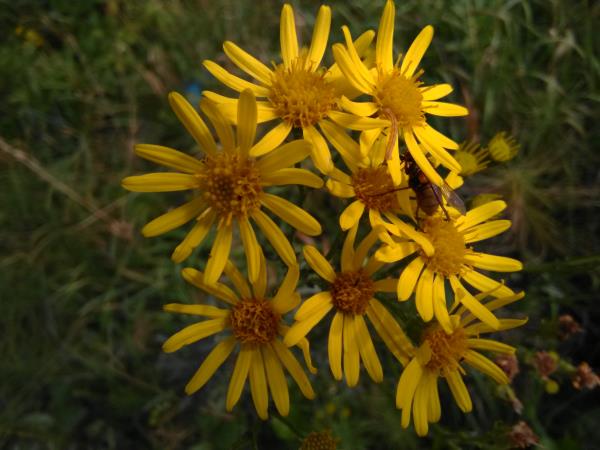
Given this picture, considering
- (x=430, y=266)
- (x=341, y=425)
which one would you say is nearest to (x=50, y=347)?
(x=341, y=425)

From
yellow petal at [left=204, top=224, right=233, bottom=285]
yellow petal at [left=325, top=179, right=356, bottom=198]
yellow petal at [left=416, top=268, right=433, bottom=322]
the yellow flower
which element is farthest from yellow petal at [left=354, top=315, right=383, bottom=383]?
yellow petal at [left=204, top=224, right=233, bottom=285]

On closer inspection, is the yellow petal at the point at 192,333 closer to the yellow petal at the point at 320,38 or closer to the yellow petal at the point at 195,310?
the yellow petal at the point at 195,310

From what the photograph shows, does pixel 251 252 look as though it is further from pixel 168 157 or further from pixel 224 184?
pixel 168 157

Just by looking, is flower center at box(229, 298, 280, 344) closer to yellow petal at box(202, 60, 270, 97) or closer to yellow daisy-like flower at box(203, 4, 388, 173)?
yellow daisy-like flower at box(203, 4, 388, 173)

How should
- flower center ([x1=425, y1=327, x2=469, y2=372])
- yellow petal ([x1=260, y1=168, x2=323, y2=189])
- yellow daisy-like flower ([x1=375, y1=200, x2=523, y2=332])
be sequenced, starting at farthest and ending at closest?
flower center ([x1=425, y1=327, x2=469, y2=372]), yellow daisy-like flower ([x1=375, y1=200, x2=523, y2=332]), yellow petal ([x1=260, y1=168, x2=323, y2=189])

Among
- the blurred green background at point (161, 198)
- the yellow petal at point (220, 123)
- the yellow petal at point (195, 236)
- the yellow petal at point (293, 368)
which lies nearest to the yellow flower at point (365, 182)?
the yellow petal at point (220, 123)

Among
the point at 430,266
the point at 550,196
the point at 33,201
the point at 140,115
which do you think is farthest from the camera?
the point at 140,115

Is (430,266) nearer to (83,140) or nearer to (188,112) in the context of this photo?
(188,112)

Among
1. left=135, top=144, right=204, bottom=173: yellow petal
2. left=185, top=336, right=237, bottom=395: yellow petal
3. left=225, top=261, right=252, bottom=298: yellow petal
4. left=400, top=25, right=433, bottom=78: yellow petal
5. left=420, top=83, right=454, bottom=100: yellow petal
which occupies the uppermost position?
left=400, top=25, right=433, bottom=78: yellow petal
